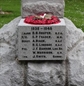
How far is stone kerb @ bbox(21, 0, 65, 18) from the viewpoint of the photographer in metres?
6.93

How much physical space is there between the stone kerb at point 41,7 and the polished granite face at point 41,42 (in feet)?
2.57

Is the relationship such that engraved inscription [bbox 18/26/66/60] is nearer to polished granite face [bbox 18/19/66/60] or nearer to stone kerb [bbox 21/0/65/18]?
polished granite face [bbox 18/19/66/60]

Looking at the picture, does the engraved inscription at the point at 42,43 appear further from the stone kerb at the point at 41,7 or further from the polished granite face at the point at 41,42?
the stone kerb at the point at 41,7

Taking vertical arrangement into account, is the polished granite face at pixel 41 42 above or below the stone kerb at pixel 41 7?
below

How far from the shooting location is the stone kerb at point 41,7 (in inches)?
273

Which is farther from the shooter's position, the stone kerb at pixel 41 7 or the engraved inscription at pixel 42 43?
the stone kerb at pixel 41 7

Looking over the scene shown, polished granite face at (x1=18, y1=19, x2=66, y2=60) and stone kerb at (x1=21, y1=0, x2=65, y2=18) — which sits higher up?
stone kerb at (x1=21, y1=0, x2=65, y2=18)

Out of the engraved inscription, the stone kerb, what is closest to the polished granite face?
the engraved inscription

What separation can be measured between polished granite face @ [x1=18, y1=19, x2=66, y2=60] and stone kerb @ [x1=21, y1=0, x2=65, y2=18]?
0.78 m

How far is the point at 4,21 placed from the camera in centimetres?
1370

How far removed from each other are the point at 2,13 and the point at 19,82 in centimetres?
973

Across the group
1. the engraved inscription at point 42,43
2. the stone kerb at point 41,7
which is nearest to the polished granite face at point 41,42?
the engraved inscription at point 42,43

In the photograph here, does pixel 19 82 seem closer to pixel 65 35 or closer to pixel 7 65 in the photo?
pixel 7 65

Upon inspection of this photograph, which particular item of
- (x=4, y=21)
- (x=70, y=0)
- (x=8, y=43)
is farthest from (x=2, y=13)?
(x=8, y=43)
